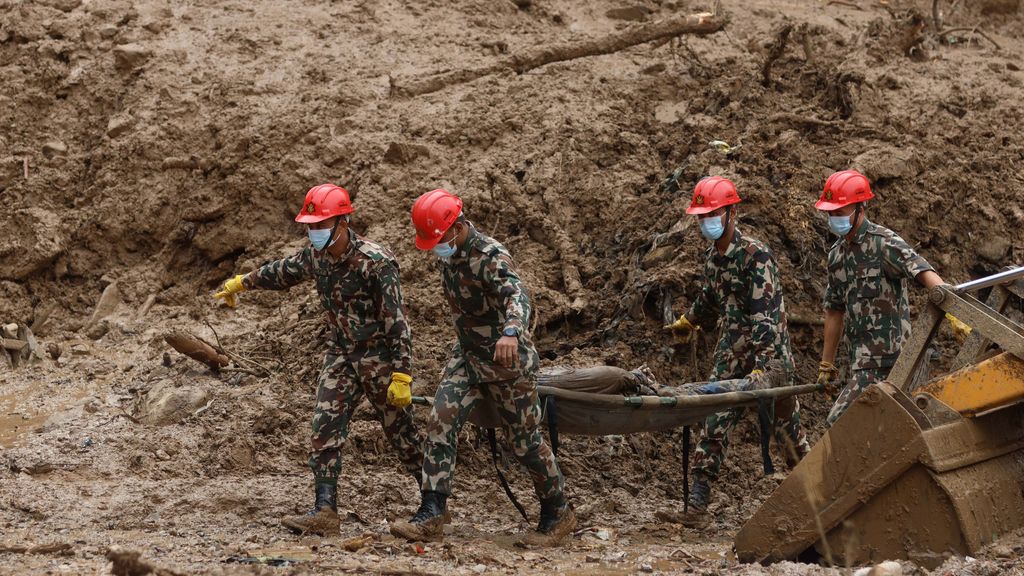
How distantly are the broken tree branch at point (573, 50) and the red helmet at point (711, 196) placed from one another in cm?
469

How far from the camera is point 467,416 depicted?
6.10m

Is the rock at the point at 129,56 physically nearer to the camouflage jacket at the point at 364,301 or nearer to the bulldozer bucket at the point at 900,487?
the camouflage jacket at the point at 364,301

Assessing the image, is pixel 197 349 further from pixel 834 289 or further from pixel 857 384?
pixel 857 384

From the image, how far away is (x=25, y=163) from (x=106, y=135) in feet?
2.49

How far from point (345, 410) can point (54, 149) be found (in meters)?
5.95

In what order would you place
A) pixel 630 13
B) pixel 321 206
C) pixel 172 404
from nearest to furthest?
pixel 321 206
pixel 172 404
pixel 630 13

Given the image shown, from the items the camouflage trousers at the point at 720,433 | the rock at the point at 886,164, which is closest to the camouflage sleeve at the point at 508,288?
the camouflage trousers at the point at 720,433

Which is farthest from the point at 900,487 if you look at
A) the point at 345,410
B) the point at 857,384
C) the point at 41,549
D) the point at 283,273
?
the point at 41,549

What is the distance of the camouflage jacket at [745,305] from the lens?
265 inches

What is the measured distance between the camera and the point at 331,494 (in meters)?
6.28

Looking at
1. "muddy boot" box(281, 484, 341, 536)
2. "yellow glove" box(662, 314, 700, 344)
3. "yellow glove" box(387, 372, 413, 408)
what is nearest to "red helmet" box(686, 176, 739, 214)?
"yellow glove" box(662, 314, 700, 344)

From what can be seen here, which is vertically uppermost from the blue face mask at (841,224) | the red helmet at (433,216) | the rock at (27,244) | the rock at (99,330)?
the red helmet at (433,216)

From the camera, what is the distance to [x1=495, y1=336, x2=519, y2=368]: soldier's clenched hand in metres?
5.40

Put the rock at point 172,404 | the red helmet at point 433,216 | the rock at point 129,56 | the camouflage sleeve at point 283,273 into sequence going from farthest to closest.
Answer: the rock at point 129,56 < the rock at point 172,404 < the camouflage sleeve at point 283,273 < the red helmet at point 433,216
